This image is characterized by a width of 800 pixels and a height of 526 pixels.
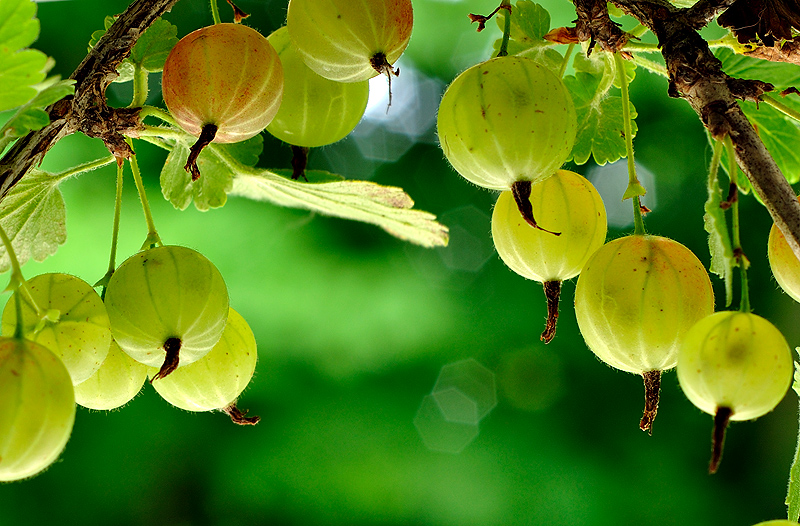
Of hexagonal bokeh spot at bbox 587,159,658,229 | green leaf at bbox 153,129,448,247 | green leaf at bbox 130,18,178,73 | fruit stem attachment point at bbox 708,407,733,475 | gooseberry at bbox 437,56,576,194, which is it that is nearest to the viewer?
fruit stem attachment point at bbox 708,407,733,475

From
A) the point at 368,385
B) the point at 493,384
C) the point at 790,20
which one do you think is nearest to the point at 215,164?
the point at 790,20

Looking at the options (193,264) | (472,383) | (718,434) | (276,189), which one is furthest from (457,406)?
(718,434)

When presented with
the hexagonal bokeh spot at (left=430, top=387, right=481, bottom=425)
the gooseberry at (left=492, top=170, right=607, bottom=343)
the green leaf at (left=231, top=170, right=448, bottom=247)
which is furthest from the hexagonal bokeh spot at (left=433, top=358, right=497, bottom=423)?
the gooseberry at (left=492, top=170, right=607, bottom=343)

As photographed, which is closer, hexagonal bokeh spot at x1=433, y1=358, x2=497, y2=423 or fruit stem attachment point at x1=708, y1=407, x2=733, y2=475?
fruit stem attachment point at x1=708, y1=407, x2=733, y2=475

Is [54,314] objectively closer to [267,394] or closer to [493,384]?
[267,394]

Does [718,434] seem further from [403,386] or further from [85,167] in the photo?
[403,386]

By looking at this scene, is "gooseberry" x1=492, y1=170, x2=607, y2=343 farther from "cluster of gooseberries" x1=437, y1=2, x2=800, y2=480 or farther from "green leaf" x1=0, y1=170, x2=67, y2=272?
"green leaf" x1=0, y1=170, x2=67, y2=272
